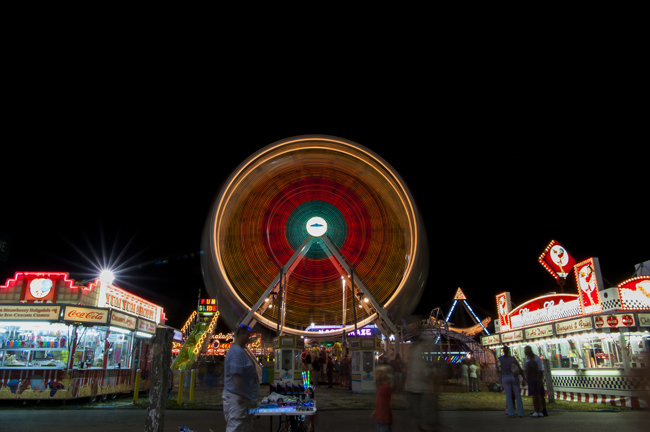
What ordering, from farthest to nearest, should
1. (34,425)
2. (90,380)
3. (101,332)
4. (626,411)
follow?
1. (101,332)
2. (90,380)
3. (626,411)
4. (34,425)

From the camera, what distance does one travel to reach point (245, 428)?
15.3 feet

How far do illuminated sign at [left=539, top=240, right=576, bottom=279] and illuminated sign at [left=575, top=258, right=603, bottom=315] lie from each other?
25.1 feet

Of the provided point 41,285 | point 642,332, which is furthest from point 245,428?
point 642,332

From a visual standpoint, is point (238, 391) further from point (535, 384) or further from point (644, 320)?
point (644, 320)

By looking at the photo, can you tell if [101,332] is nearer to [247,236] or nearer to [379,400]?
[247,236]

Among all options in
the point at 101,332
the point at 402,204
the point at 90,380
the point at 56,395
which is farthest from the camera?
the point at 402,204

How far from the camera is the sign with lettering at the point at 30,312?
464 inches

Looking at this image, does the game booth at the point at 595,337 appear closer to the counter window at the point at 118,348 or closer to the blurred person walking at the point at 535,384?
the blurred person walking at the point at 535,384

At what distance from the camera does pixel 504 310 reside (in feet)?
66.9

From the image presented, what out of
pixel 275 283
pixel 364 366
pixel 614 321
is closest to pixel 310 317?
pixel 275 283

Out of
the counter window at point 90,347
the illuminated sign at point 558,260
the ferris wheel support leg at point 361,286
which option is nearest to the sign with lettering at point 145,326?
the counter window at point 90,347

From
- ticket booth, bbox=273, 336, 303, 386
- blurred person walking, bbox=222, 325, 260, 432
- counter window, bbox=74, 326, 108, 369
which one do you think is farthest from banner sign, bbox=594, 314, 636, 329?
counter window, bbox=74, 326, 108, 369

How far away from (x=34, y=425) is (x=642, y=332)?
13.8 m

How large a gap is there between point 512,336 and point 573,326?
4.66m
